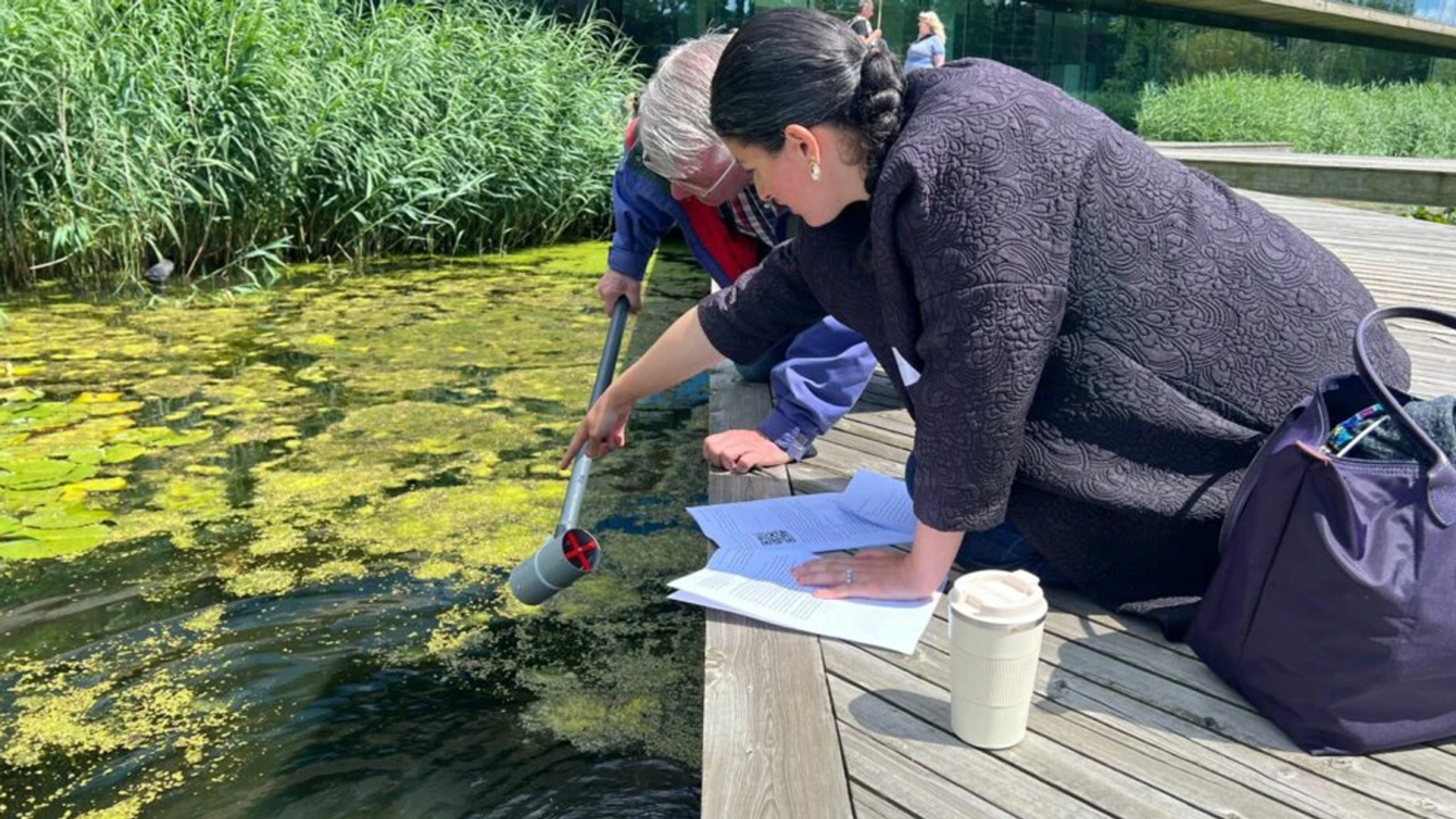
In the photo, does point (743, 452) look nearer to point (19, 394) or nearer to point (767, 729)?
point (767, 729)

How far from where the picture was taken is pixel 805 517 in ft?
5.40

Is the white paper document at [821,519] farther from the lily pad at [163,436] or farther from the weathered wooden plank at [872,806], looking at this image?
the lily pad at [163,436]

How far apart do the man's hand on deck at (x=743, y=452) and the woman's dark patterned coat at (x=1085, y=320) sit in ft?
2.18

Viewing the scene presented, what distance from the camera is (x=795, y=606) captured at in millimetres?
1338

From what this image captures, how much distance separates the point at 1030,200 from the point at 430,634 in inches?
Result: 50.1

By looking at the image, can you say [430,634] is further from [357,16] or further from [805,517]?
[357,16]

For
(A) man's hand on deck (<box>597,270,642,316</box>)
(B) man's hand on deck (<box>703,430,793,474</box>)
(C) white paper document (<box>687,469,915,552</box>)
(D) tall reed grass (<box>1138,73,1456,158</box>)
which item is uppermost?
(A) man's hand on deck (<box>597,270,642,316</box>)

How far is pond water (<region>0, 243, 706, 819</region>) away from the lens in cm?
156

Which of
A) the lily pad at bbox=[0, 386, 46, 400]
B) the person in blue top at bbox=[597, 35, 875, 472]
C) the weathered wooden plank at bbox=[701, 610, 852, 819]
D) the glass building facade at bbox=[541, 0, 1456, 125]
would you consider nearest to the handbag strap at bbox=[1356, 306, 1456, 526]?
the weathered wooden plank at bbox=[701, 610, 852, 819]

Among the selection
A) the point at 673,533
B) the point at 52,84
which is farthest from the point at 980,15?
the point at 673,533

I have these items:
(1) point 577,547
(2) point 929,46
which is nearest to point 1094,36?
(2) point 929,46

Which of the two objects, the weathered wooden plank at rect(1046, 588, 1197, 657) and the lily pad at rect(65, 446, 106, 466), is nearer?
the weathered wooden plank at rect(1046, 588, 1197, 657)

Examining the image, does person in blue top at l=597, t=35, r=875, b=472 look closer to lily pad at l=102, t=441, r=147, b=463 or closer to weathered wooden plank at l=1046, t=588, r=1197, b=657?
weathered wooden plank at l=1046, t=588, r=1197, b=657

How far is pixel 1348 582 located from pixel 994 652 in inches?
12.2
